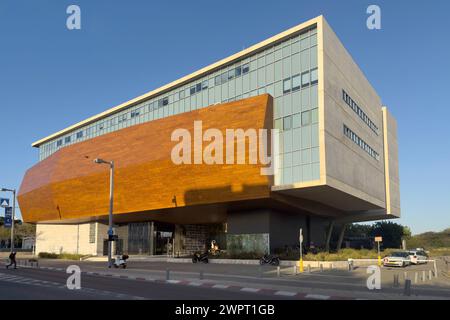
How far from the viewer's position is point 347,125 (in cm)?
4653

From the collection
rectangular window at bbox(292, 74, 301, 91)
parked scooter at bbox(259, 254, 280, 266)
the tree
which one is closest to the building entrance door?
parked scooter at bbox(259, 254, 280, 266)

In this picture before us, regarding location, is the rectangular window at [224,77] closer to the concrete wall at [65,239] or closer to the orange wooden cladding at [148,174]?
the orange wooden cladding at [148,174]

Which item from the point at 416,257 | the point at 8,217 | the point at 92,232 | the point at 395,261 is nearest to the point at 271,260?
the point at 395,261

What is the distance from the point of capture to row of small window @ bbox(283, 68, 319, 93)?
41.0 meters

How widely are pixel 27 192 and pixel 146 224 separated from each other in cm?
2216

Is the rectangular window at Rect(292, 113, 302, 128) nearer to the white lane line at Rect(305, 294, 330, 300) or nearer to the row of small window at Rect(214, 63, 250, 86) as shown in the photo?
the row of small window at Rect(214, 63, 250, 86)

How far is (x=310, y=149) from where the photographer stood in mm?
40375

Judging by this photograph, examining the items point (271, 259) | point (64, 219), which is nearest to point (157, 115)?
point (64, 219)

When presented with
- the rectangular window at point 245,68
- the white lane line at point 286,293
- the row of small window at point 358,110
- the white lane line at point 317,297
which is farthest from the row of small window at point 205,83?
the white lane line at point 317,297

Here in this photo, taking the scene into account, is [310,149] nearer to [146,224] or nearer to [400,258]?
[400,258]

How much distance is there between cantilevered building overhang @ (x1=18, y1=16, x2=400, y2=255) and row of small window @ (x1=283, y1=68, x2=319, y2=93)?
0.30 ft
